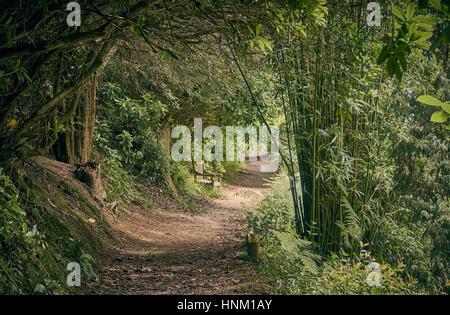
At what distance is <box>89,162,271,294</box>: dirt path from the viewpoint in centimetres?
384

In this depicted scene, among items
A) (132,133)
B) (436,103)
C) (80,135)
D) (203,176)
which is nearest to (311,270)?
(436,103)

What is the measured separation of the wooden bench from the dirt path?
14.2ft

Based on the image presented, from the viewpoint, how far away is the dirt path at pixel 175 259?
384cm

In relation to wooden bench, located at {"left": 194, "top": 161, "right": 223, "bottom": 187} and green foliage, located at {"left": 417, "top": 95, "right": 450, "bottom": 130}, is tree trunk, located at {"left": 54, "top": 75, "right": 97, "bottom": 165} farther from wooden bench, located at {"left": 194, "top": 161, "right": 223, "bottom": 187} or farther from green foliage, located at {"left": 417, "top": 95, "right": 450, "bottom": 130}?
wooden bench, located at {"left": 194, "top": 161, "right": 223, "bottom": 187}

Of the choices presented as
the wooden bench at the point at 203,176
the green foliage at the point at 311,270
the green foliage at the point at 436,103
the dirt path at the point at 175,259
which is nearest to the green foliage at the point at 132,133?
the dirt path at the point at 175,259

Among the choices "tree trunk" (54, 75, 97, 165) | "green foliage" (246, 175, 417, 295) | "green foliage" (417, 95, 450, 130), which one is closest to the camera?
"green foliage" (417, 95, 450, 130)

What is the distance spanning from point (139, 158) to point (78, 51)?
17.5ft

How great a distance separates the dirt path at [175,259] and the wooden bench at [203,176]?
433 cm

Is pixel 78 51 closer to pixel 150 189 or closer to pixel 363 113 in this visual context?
pixel 363 113

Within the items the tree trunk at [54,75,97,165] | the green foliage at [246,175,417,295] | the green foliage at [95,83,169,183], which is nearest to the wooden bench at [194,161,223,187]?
the green foliage at [95,83,169,183]

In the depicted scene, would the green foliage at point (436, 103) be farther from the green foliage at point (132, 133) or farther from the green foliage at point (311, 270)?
the green foliage at point (132, 133)

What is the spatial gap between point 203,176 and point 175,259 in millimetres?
9218

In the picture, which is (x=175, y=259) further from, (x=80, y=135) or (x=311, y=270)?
(x=80, y=135)
